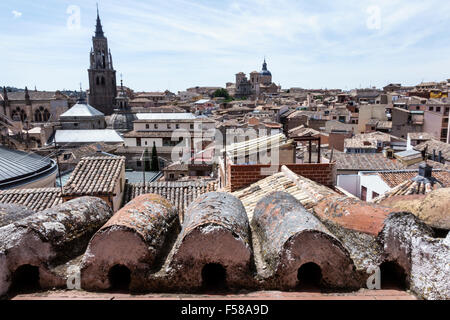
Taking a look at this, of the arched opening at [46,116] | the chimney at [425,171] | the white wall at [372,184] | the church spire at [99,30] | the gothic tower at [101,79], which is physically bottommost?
the white wall at [372,184]

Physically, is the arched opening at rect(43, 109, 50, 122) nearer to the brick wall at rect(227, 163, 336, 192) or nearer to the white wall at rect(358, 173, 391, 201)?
the white wall at rect(358, 173, 391, 201)

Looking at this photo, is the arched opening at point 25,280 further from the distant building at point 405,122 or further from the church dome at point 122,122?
the church dome at point 122,122

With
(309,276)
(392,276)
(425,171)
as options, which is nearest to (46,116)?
(425,171)

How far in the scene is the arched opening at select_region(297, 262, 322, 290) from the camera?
234cm

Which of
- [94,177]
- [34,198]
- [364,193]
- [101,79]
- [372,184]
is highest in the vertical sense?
[101,79]

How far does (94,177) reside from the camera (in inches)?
372

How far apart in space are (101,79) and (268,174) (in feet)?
Answer: 225

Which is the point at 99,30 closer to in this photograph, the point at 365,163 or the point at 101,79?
the point at 101,79

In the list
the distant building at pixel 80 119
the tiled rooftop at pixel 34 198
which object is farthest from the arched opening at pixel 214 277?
the distant building at pixel 80 119

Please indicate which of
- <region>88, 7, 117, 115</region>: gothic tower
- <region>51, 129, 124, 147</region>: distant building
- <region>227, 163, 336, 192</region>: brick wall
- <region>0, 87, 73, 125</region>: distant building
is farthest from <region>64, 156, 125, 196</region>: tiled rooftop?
<region>88, 7, 117, 115</region>: gothic tower

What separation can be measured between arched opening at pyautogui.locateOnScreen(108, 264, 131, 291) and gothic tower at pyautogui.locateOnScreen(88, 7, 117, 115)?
6996 cm

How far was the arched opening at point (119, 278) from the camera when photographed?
2.40 meters

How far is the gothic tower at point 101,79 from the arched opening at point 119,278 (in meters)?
70.0
